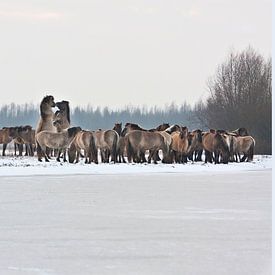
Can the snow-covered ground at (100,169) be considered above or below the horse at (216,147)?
below

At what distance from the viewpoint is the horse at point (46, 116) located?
4222 centimetres

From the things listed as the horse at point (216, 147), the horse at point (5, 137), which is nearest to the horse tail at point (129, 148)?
the horse at point (216, 147)

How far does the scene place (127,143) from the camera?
39.3m

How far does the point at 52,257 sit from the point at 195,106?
71.7 metres

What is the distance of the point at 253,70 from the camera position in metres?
71.8

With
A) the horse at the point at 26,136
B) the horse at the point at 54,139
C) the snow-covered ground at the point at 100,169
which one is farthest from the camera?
the horse at the point at 26,136

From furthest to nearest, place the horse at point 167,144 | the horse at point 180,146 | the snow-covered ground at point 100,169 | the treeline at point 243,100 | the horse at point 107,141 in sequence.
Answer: the treeline at point 243,100, the horse at point 180,146, the horse at point 167,144, the horse at point 107,141, the snow-covered ground at point 100,169

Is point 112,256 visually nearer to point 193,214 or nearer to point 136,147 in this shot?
point 193,214

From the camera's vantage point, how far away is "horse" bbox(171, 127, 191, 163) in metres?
40.8

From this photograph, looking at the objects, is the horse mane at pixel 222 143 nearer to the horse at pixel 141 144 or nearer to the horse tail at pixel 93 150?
the horse at pixel 141 144

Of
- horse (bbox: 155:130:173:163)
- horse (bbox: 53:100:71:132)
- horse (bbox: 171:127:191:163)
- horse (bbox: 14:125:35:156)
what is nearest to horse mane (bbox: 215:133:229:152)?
horse (bbox: 171:127:191:163)

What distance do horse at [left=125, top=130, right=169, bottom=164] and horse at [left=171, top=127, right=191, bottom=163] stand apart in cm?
95

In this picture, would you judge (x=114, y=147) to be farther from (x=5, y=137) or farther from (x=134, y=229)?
(x=134, y=229)

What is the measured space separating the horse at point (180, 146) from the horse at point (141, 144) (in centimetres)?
95
